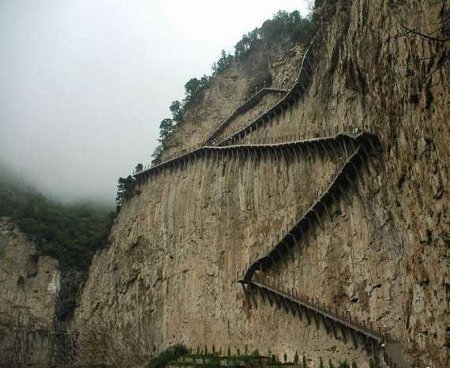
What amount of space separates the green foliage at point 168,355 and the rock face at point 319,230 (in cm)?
85

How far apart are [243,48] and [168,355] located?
32.2 meters

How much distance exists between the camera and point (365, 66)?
28.0 metres

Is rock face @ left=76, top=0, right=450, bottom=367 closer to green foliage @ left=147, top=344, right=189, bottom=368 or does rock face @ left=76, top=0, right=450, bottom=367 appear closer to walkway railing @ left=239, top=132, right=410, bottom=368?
walkway railing @ left=239, top=132, right=410, bottom=368

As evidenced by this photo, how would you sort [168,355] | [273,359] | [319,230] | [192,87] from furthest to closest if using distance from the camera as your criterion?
1. [192,87]
2. [168,355]
3. [319,230]
4. [273,359]

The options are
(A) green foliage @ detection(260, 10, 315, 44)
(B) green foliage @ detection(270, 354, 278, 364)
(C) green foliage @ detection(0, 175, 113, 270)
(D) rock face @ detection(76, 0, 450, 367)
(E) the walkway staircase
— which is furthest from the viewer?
(C) green foliage @ detection(0, 175, 113, 270)

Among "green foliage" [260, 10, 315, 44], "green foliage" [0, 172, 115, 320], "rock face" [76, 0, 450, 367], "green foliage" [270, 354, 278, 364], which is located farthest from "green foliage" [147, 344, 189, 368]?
"green foliage" [260, 10, 315, 44]

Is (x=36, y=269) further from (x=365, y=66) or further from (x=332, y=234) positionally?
(x=365, y=66)

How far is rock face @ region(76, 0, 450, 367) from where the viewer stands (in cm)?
2061

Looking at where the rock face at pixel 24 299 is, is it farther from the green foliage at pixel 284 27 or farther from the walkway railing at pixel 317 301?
the green foliage at pixel 284 27

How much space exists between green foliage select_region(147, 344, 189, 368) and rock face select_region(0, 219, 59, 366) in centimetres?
1770

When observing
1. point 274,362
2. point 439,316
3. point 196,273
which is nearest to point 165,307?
point 196,273

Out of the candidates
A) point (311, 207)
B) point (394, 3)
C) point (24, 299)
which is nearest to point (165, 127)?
point (24, 299)

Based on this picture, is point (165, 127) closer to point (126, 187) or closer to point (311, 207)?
point (126, 187)

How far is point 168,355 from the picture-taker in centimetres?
4128
